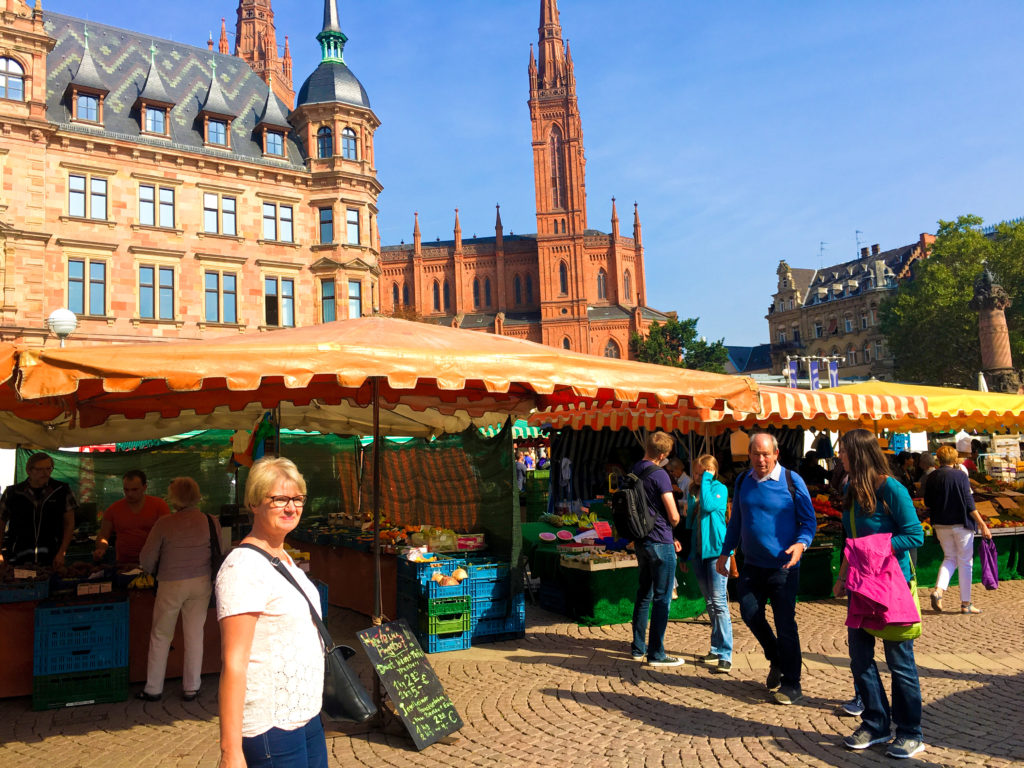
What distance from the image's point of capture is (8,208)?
25.8 metres

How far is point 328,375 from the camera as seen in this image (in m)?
5.02

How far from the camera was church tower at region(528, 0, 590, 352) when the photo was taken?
79.8 meters

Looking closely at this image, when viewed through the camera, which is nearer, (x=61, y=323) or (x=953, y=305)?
(x=61, y=323)

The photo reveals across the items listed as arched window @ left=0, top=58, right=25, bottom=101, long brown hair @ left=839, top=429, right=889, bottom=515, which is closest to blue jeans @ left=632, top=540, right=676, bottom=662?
long brown hair @ left=839, top=429, right=889, bottom=515

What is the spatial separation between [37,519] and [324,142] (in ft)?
94.4

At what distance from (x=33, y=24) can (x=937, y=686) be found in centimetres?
3251

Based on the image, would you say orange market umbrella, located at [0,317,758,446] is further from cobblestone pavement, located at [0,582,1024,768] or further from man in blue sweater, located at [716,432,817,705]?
cobblestone pavement, located at [0,582,1024,768]

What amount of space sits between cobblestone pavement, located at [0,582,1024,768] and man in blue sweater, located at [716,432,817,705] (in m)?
0.38

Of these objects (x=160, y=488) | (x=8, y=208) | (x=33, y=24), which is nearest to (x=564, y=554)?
(x=160, y=488)

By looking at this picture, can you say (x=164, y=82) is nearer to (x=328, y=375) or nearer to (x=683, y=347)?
(x=328, y=375)

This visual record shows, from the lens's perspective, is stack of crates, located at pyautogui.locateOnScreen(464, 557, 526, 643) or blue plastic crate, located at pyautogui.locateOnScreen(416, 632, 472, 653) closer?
blue plastic crate, located at pyautogui.locateOnScreen(416, 632, 472, 653)

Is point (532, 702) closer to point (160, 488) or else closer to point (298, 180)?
point (160, 488)

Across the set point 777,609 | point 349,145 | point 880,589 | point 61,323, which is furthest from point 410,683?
point 349,145

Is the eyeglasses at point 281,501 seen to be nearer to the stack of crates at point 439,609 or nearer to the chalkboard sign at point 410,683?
the chalkboard sign at point 410,683
